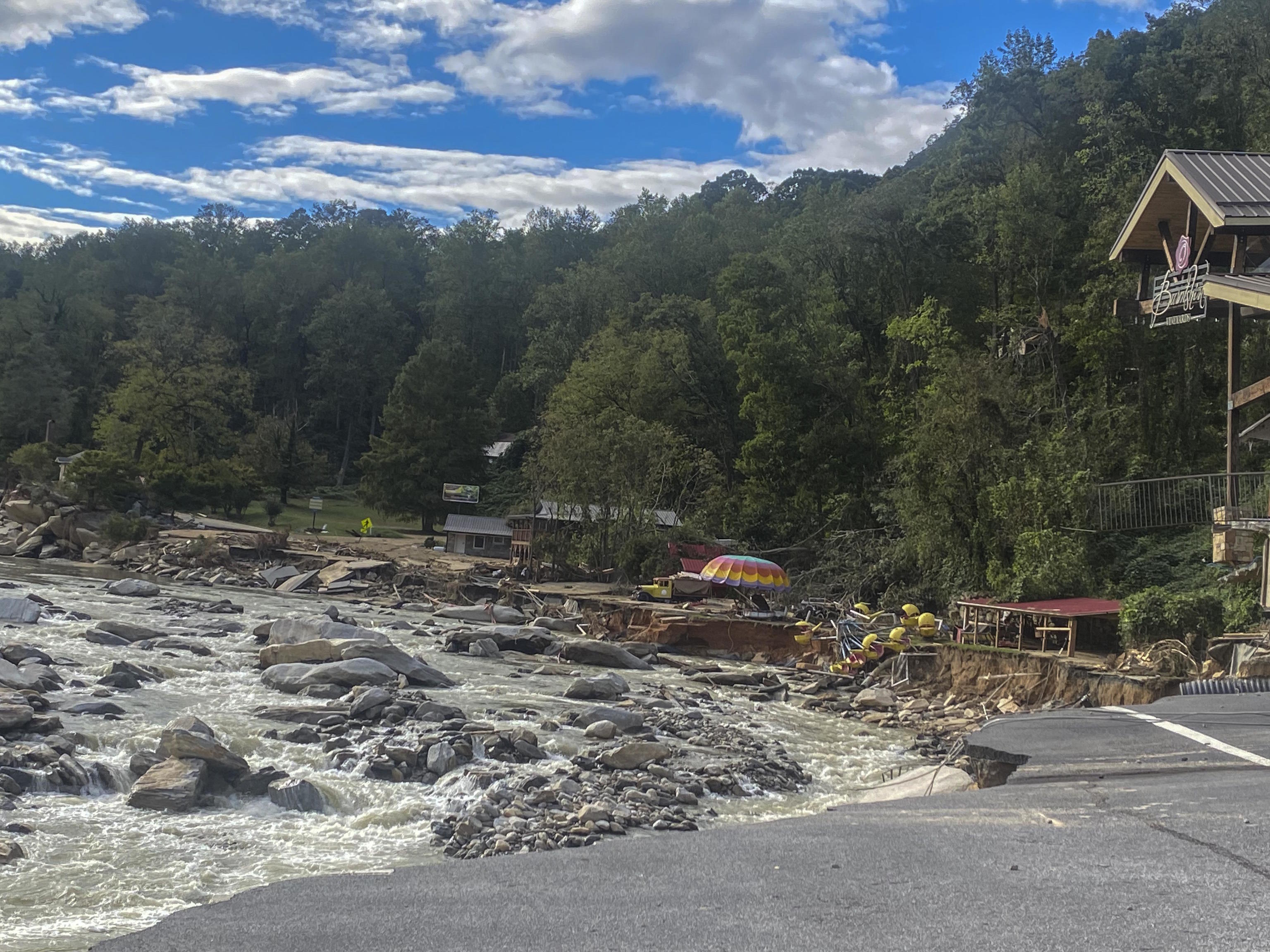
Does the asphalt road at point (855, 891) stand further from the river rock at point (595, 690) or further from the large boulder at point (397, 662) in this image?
the large boulder at point (397, 662)

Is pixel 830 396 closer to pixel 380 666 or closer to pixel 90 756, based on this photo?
pixel 380 666

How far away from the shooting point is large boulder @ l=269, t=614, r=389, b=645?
898 inches

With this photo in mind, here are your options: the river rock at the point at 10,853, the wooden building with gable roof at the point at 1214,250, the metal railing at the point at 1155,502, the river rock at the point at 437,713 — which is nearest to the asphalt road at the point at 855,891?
the river rock at the point at 10,853

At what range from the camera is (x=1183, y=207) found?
63.5 ft

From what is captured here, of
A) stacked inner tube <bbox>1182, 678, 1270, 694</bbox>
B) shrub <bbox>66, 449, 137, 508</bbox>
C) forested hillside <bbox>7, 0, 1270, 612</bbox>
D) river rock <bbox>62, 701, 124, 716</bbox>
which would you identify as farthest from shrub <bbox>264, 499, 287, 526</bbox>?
stacked inner tube <bbox>1182, 678, 1270, 694</bbox>

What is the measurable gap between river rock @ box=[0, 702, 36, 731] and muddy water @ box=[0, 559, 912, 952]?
1.86 ft

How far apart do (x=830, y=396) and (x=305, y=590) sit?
23285mm

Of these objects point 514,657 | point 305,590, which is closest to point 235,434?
point 305,590

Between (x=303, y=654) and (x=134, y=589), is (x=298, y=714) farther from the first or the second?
(x=134, y=589)

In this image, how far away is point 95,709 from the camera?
15.3m

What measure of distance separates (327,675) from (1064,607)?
15.2m

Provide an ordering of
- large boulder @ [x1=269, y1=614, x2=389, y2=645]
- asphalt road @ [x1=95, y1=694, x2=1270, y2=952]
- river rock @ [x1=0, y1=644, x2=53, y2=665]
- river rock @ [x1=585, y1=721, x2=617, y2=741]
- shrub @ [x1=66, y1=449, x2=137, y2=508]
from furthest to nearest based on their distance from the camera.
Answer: shrub @ [x1=66, y1=449, x2=137, y2=508], large boulder @ [x1=269, y1=614, x2=389, y2=645], river rock @ [x1=0, y1=644, x2=53, y2=665], river rock @ [x1=585, y1=721, x2=617, y2=741], asphalt road @ [x1=95, y1=694, x2=1270, y2=952]

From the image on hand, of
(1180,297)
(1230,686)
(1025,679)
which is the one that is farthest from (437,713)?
(1180,297)

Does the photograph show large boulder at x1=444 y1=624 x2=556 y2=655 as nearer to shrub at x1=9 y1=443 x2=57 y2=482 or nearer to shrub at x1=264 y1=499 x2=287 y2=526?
shrub at x1=264 y1=499 x2=287 y2=526
